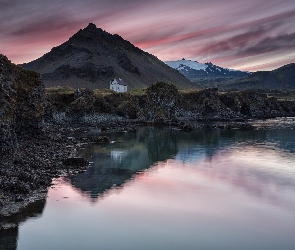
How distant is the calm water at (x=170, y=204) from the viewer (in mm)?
27953

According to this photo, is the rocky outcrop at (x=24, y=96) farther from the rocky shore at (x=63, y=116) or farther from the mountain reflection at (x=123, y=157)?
the mountain reflection at (x=123, y=157)

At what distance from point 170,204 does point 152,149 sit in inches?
1540

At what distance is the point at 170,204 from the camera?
1441 inches

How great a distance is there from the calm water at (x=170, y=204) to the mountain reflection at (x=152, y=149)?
0.85ft

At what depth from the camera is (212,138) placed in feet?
302

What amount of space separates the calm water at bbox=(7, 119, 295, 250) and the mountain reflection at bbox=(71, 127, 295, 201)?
259mm

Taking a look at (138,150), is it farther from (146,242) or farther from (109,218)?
(146,242)

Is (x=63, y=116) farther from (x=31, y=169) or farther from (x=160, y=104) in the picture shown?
(x=31, y=169)

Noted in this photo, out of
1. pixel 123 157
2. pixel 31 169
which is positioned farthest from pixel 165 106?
pixel 31 169

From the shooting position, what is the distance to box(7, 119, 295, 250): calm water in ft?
91.7

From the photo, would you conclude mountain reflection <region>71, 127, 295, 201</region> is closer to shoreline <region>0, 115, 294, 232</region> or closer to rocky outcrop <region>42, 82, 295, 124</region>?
shoreline <region>0, 115, 294, 232</region>

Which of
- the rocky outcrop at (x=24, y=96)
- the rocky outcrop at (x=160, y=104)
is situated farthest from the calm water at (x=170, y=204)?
the rocky outcrop at (x=160, y=104)

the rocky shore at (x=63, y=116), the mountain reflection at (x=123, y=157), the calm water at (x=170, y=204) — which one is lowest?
the calm water at (x=170, y=204)

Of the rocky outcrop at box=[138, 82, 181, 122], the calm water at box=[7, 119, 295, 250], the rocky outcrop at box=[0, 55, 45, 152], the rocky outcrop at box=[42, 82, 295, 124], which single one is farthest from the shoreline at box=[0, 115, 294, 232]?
the rocky outcrop at box=[138, 82, 181, 122]
